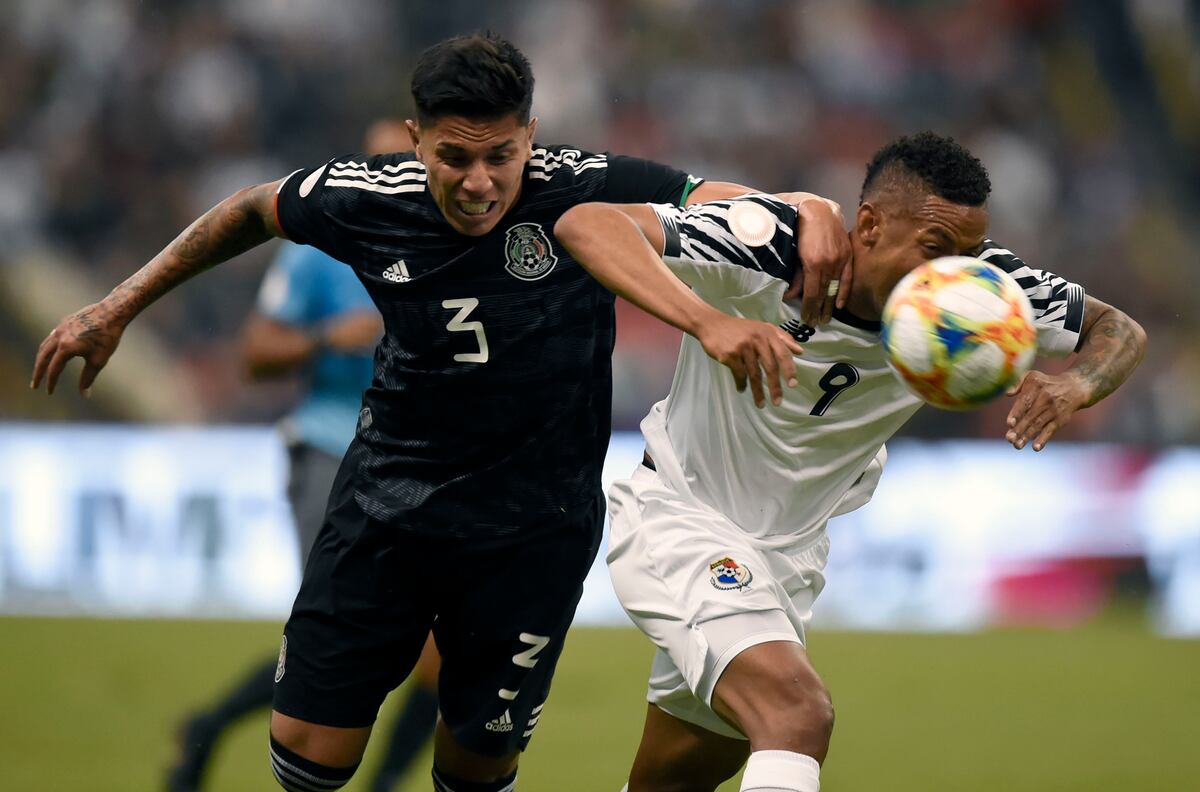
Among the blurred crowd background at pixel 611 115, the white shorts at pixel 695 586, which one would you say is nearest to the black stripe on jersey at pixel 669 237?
the white shorts at pixel 695 586

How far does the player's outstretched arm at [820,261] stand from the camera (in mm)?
3852

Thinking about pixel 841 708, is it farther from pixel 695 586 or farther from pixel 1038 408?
pixel 1038 408

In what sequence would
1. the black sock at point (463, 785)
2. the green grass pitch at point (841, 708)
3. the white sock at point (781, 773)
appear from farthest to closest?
the green grass pitch at point (841, 708) → the black sock at point (463, 785) → the white sock at point (781, 773)

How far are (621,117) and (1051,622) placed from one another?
6.18 m

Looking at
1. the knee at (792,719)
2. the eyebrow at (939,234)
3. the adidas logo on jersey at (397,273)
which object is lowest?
the knee at (792,719)

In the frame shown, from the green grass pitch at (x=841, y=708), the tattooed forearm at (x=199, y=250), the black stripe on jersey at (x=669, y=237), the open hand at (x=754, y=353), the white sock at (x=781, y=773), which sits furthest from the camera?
the green grass pitch at (x=841, y=708)

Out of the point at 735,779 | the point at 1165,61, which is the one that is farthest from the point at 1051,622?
the point at 1165,61

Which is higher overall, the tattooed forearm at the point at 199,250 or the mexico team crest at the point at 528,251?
the mexico team crest at the point at 528,251

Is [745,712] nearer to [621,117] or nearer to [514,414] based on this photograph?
[514,414]

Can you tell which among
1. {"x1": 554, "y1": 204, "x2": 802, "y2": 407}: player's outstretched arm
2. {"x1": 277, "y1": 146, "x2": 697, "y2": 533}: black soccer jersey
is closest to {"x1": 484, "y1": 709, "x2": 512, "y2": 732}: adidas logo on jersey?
{"x1": 277, "y1": 146, "x2": 697, "y2": 533}: black soccer jersey

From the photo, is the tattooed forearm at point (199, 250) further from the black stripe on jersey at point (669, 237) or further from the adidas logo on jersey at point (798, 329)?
the adidas logo on jersey at point (798, 329)

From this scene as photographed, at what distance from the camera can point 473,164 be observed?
154 inches

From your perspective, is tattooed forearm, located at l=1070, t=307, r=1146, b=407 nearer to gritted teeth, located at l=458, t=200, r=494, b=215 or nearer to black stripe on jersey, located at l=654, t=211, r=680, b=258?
black stripe on jersey, located at l=654, t=211, r=680, b=258

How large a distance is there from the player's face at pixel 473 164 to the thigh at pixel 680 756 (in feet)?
4.95
